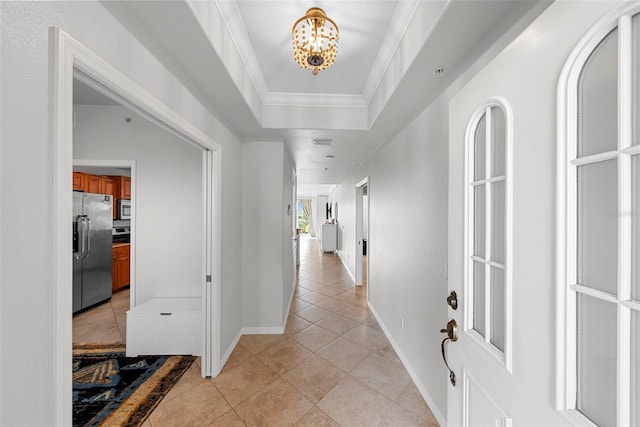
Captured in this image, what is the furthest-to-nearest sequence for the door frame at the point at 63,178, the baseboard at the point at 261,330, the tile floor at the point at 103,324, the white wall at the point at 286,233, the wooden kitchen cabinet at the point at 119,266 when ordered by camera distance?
the wooden kitchen cabinet at the point at 119,266 → the white wall at the point at 286,233 → the baseboard at the point at 261,330 → the tile floor at the point at 103,324 → the door frame at the point at 63,178

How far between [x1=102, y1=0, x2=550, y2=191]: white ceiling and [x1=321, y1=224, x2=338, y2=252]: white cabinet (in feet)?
20.1

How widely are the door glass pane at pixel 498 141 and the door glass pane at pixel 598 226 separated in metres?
0.31

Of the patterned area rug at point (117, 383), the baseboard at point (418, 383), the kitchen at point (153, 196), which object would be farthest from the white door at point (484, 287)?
the kitchen at point (153, 196)

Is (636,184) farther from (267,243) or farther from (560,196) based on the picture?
(267,243)

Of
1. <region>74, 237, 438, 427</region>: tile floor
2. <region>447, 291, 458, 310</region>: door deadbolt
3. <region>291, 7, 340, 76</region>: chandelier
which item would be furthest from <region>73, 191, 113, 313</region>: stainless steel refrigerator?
<region>447, 291, 458, 310</region>: door deadbolt

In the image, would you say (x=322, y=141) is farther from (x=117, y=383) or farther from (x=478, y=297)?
(x=117, y=383)

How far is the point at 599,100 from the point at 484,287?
69cm

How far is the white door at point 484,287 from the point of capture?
2.67ft

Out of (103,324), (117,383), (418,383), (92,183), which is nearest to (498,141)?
(418,383)

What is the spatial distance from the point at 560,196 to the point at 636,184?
0.12 metres

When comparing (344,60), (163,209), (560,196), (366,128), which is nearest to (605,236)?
(560,196)

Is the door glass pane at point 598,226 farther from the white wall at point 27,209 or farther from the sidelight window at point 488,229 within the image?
the white wall at point 27,209

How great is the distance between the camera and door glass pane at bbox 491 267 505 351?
0.91 m

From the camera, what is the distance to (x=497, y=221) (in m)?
0.92
